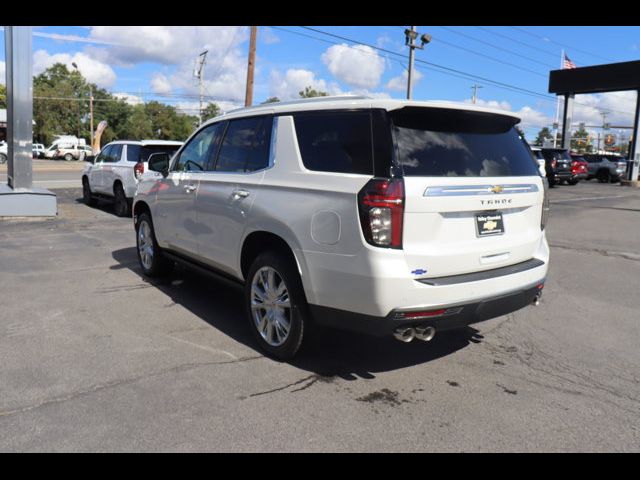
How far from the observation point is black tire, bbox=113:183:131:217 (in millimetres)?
12766

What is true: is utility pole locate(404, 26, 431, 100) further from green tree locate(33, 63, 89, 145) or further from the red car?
green tree locate(33, 63, 89, 145)

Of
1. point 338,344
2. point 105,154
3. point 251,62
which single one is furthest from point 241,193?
point 251,62

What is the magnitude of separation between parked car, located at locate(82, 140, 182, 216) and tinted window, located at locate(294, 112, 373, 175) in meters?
8.49

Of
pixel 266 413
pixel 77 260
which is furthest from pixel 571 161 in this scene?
pixel 266 413

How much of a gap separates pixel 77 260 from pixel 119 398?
481cm

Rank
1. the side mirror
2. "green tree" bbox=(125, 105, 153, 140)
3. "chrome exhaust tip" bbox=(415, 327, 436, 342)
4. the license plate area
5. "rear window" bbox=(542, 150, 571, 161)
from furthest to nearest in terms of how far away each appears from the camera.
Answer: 1. "green tree" bbox=(125, 105, 153, 140)
2. "rear window" bbox=(542, 150, 571, 161)
3. the side mirror
4. the license plate area
5. "chrome exhaust tip" bbox=(415, 327, 436, 342)

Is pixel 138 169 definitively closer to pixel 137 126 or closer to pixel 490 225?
pixel 490 225

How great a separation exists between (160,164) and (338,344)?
124 inches

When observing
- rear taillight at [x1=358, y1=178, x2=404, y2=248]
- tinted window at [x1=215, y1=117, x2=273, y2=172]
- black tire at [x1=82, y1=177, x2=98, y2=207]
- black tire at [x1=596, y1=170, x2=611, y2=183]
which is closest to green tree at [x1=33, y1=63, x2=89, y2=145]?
black tire at [x1=82, y1=177, x2=98, y2=207]

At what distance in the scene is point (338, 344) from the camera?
471cm

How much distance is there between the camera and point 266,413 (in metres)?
3.41

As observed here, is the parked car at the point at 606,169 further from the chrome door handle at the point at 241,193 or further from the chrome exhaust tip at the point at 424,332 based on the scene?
the chrome exhaust tip at the point at 424,332

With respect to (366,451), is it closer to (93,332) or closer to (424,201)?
(424,201)
